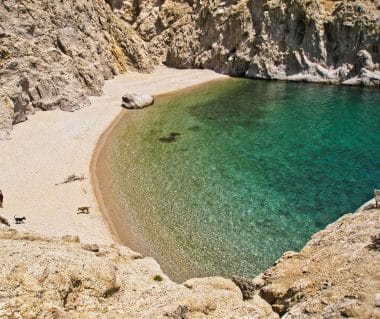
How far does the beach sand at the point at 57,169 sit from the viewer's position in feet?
97.6

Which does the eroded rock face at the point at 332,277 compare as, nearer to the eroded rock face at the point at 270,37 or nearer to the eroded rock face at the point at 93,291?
the eroded rock face at the point at 93,291

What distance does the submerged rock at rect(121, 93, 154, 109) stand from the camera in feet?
200

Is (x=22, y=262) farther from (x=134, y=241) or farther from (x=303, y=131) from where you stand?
(x=303, y=131)

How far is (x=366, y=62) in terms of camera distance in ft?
Result: 234

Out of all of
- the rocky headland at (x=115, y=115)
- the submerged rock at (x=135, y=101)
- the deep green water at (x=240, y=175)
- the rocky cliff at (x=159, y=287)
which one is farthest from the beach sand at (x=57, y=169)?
the rocky cliff at (x=159, y=287)

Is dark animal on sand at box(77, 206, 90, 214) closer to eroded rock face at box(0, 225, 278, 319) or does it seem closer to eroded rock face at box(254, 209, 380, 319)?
eroded rock face at box(0, 225, 278, 319)

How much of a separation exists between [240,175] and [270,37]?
49.2 m

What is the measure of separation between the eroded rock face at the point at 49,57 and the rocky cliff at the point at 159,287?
36.6m

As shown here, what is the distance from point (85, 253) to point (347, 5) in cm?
7307

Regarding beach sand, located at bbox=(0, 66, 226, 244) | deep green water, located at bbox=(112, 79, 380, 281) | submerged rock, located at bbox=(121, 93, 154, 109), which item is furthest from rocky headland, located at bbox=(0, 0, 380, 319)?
deep green water, located at bbox=(112, 79, 380, 281)

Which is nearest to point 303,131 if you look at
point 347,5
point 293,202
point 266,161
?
point 266,161

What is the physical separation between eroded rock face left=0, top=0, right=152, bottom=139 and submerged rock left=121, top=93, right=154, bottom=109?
604 centimetres

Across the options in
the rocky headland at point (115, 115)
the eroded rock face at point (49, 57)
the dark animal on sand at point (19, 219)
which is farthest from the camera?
the eroded rock face at point (49, 57)

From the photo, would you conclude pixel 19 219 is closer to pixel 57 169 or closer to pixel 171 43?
pixel 57 169
